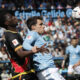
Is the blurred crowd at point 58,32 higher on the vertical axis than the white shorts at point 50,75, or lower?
lower

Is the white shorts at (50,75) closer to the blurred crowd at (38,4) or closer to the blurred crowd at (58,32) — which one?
the blurred crowd at (58,32)

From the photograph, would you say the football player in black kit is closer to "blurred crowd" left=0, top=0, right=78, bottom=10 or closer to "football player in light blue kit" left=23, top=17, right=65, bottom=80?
"football player in light blue kit" left=23, top=17, right=65, bottom=80

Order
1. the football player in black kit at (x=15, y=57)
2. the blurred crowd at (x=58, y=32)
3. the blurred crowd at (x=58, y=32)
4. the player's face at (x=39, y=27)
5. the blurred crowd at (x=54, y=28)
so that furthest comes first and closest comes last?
the blurred crowd at (x=58, y=32), the blurred crowd at (x=58, y=32), the blurred crowd at (x=54, y=28), the player's face at (x=39, y=27), the football player in black kit at (x=15, y=57)

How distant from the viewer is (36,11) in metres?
11.5

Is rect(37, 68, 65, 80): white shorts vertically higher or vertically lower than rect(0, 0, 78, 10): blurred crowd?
lower

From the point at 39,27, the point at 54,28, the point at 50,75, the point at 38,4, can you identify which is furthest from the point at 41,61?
the point at 38,4

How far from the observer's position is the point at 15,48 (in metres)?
2.88

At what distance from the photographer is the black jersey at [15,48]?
2906 millimetres

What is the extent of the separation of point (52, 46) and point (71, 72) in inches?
147

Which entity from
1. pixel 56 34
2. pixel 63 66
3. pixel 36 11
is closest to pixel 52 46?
pixel 56 34

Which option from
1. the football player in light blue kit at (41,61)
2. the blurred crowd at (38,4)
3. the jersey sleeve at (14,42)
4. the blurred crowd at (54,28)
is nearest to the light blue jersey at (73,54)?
the blurred crowd at (54,28)

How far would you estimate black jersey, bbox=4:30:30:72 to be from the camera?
291 centimetres

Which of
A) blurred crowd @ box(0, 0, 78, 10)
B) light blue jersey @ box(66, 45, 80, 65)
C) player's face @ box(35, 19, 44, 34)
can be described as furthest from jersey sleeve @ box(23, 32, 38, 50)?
blurred crowd @ box(0, 0, 78, 10)

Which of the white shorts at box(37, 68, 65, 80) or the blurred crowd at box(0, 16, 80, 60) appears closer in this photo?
the white shorts at box(37, 68, 65, 80)
